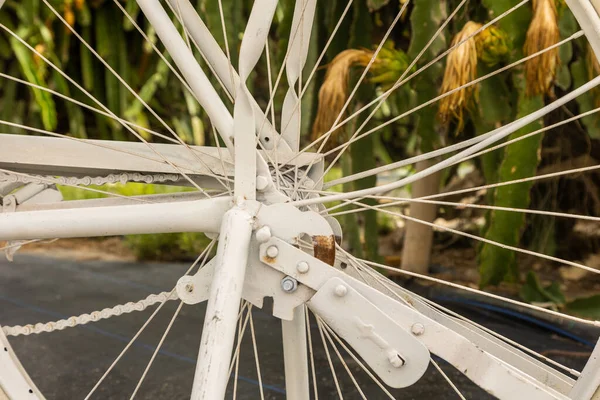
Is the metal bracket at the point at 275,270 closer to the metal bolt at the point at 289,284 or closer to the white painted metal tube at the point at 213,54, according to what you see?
the metal bolt at the point at 289,284

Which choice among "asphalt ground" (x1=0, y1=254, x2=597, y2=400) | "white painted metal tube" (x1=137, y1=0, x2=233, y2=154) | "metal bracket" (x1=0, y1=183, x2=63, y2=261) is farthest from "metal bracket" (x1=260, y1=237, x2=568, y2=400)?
"asphalt ground" (x1=0, y1=254, x2=597, y2=400)

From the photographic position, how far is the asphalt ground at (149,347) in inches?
69.1

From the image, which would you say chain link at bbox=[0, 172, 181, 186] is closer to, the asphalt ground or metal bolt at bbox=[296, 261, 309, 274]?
metal bolt at bbox=[296, 261, 309, 274]

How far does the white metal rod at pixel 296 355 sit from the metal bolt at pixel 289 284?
20 cm

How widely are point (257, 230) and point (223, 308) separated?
0.12m

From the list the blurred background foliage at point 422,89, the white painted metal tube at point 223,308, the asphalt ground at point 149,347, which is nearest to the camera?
the white painted metal tube at point 223,308

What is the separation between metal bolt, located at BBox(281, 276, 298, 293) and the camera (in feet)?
2.86

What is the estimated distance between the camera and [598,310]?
219 centimetres

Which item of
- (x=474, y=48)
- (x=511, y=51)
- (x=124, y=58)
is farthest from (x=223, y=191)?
(x=124, y=58)

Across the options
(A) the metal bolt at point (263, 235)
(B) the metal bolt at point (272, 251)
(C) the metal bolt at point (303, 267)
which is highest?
(A) the metal bolt at point (263, 235)

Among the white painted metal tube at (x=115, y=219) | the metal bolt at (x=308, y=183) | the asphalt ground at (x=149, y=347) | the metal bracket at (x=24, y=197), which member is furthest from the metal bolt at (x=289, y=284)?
the asphalt ground at (x=149, y=347)

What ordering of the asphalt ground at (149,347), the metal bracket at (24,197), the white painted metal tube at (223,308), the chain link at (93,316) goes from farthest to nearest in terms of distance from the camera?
the asphalt ground at (149,347) < the metal bracket at (24,197) < the chain link at (93,316) < the white painted metal tube at (223,308)

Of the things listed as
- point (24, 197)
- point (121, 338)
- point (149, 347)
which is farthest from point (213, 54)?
point (121, 338)

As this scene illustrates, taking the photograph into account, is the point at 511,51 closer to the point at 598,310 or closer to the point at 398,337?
the point at 598,310
